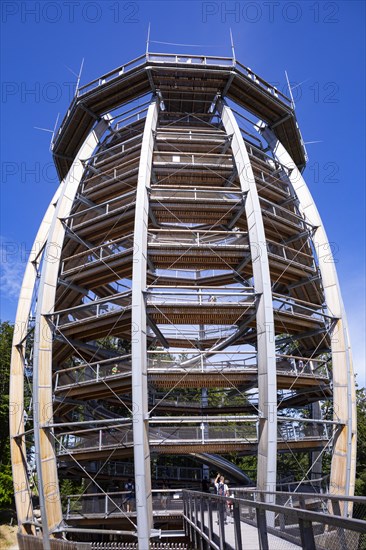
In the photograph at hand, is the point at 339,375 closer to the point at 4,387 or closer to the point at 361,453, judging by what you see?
the point at 361,453

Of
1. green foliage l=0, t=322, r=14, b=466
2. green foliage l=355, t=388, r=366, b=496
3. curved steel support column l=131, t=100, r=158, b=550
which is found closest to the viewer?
Answer: curved steel support column l=131, t=100, r=158, b=550

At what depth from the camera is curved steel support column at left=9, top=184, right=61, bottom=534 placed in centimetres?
1651

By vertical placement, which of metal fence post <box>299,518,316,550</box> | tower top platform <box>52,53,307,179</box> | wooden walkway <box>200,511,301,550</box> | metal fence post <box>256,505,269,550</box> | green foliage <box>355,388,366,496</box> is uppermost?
tower top platform <box>52,53,307,179</box>

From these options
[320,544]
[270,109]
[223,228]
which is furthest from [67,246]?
[320,544]

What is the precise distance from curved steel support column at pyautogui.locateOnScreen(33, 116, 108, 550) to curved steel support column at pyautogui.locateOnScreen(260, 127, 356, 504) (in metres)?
9.36

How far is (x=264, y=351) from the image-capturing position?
14383 mm

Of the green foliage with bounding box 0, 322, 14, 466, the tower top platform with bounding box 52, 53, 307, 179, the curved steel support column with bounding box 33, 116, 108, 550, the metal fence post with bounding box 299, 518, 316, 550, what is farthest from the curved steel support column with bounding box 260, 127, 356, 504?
the green foliage with bounding box 0, 322, 14, 466

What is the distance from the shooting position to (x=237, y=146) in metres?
18.5

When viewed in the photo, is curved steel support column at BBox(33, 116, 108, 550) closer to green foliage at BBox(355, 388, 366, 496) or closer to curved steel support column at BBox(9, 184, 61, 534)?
curved steel support column at BBox(9, 184, 61, 534)

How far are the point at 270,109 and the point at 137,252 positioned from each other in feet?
38.1

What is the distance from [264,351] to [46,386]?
7530 millimetres

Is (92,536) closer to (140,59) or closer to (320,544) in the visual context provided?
(320,544)

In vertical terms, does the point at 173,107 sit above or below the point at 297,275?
above

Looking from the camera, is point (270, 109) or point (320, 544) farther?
point (270, 109)
